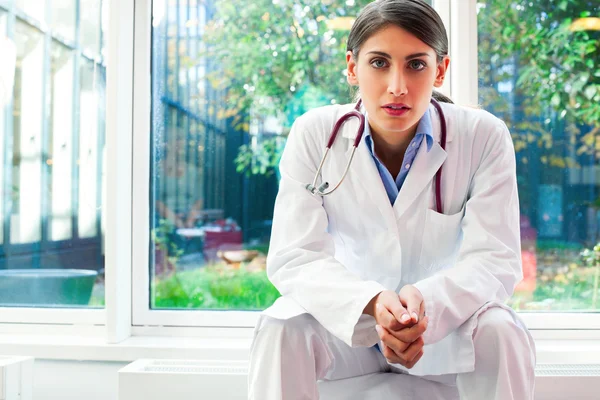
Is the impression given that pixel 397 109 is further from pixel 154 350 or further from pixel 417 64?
pixel 154 350

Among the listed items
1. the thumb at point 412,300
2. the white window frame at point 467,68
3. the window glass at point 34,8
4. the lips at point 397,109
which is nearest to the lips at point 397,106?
the lips at point 397,109

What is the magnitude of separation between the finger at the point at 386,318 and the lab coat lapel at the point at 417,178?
0.95 ft

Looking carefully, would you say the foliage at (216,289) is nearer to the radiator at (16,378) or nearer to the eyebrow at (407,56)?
the radiator at (16,378)

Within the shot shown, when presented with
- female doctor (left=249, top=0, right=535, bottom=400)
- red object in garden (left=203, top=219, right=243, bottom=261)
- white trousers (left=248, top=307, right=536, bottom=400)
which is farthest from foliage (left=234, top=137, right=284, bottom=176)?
white trousers (left=248, top=307, right=536, bottom=400)

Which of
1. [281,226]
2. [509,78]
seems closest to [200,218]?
[281,226]

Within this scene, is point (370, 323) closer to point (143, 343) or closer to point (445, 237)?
point (445, 237)

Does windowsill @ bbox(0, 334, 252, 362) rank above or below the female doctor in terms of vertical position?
below

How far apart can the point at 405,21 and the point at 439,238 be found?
1.59ft

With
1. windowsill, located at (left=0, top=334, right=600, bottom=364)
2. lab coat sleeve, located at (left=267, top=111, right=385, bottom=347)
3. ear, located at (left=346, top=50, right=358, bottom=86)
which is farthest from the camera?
windowsill, located at (left=0, top=334, right=600, bottom=364)

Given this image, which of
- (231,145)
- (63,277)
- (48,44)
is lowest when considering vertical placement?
(63,277)

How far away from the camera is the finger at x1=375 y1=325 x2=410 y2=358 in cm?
116

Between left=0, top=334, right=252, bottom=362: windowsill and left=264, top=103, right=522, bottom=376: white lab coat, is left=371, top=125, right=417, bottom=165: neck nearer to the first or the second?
left=264, top=103, right=522, bottom=376: white lab coat

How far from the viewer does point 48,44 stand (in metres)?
2.17

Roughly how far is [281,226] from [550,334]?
1.13m
